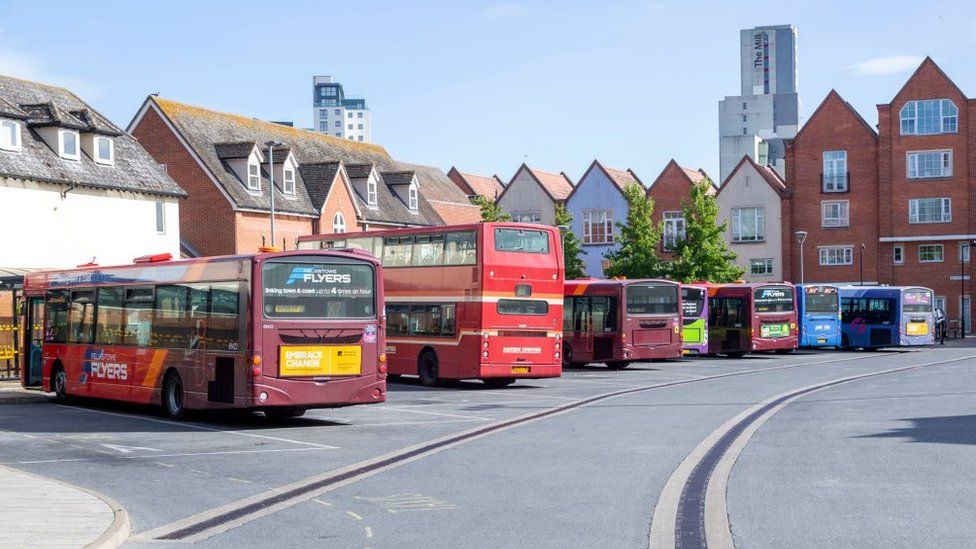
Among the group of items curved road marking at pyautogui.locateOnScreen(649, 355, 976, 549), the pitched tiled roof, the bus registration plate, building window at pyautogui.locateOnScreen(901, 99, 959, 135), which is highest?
building window at pyautogui.locateOnScreen(901, 99, 959, 135)

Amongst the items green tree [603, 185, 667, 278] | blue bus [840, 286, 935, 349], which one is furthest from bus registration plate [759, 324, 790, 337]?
green tree [603, 185, 667, 278]

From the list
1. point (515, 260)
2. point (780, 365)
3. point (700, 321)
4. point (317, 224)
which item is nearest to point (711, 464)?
point (515, 260)

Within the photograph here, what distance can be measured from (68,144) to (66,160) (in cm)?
71

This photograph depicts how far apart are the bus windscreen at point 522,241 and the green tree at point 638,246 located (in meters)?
39.4

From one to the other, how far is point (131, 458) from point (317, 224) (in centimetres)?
4301

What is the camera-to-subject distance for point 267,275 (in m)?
20.2

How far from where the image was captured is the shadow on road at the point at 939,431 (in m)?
16.6

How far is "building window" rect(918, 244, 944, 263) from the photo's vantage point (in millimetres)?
73438

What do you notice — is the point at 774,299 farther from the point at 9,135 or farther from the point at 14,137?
the point at 9,135

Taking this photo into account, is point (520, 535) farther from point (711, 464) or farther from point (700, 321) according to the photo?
point (700, 321)

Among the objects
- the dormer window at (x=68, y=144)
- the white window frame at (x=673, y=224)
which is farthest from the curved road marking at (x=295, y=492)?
the white window frame at (x=673, y=224)

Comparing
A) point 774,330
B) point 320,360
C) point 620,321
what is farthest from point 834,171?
point 320,360

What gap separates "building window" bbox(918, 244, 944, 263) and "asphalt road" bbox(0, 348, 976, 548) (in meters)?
49.4

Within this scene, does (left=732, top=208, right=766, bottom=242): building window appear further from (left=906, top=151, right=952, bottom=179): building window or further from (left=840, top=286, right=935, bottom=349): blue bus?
(left=840, top=286, right=935, bottom=349): blue bus
